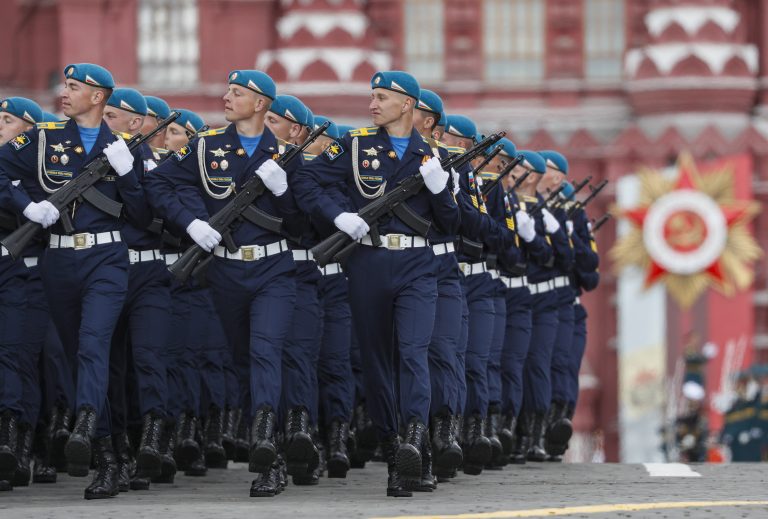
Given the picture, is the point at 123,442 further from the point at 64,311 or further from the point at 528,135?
the point at 528,135

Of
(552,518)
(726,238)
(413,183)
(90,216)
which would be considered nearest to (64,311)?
(90,216)

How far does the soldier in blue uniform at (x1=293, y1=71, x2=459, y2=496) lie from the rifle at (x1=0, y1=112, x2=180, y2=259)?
1.06 meters

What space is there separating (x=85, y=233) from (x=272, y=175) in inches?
42.2

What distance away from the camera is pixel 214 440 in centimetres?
1638

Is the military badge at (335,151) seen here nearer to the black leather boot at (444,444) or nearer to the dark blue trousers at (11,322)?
the black leather boot at (444,444)

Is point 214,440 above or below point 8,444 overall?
above

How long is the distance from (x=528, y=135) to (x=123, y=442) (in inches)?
844

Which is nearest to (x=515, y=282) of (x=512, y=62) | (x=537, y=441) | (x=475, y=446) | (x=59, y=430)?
(x=537, y=441)

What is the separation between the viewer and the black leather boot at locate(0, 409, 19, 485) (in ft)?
43.6

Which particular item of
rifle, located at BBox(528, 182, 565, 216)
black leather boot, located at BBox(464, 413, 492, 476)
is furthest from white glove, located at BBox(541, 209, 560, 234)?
black leather boot, located at BBox(464, 413, 492, 476)

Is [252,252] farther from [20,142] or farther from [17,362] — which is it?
[17,362]

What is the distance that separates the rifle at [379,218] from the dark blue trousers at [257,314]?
232mm

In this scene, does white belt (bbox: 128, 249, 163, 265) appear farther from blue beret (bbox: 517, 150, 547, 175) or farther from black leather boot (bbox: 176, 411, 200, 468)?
blue beret (bbox: 517, 150, 547, 175)

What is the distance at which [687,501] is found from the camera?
12.4 metres
